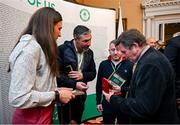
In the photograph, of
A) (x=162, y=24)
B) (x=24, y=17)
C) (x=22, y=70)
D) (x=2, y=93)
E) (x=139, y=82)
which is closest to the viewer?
(x=22, y=70)

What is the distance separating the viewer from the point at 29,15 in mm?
2600

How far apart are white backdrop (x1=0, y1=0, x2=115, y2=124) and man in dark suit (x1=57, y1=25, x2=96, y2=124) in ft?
1.47

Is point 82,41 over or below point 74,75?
over

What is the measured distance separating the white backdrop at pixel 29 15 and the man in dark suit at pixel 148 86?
924 millimetres

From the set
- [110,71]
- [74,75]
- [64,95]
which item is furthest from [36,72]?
[110,71]

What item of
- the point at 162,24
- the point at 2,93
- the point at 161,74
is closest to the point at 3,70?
the point at 2,93

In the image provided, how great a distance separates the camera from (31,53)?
141 cm

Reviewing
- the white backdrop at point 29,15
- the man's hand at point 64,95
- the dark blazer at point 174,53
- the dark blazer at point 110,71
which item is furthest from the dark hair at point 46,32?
the dark blazer at point 174,53

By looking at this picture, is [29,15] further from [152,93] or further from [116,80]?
[152,93]

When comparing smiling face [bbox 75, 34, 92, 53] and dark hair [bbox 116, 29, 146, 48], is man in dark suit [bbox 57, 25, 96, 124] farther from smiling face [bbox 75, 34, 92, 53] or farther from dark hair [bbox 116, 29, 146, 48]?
dark hair [bbox 116, 29, 146, 48]

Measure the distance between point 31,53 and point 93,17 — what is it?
2.58 meters

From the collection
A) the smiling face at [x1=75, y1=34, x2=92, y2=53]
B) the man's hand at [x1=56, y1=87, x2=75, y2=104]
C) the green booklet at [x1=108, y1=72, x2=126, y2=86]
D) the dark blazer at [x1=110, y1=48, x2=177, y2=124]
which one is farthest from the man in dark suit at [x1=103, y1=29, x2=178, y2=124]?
the smiling face at [x1=75, y1=34, x2=92, y2=53]

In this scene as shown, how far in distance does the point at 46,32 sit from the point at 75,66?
114 cm

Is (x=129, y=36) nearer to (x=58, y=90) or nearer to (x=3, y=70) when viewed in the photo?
(x=58, y=90)
